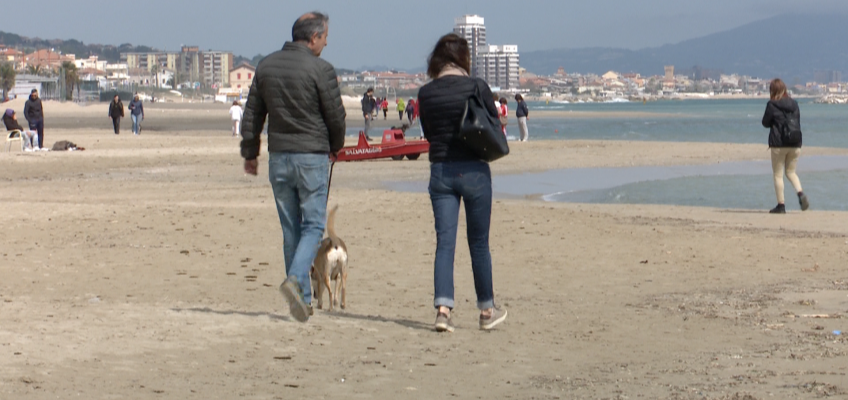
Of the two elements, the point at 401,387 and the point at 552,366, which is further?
the point at 552,366

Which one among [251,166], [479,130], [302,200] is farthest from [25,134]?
[479,130]

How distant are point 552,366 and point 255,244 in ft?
18.4

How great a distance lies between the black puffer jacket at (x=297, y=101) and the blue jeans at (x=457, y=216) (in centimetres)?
64

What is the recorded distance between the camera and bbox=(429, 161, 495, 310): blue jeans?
6.81 metres

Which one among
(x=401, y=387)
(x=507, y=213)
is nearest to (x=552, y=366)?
(x=401, y=387)

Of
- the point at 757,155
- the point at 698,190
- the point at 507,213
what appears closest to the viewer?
the point at 507,213

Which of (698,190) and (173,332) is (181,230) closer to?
(173,332)

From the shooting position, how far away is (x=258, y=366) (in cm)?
598

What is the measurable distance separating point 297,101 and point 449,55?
89 cm

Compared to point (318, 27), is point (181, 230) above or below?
below

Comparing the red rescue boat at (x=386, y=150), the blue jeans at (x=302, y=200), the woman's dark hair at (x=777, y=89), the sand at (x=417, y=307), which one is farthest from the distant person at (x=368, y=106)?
the blue jeans at (x=302, y=200)

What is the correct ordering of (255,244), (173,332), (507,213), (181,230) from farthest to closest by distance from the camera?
(507,213) → (181,230) → (255,244) → (173,332)

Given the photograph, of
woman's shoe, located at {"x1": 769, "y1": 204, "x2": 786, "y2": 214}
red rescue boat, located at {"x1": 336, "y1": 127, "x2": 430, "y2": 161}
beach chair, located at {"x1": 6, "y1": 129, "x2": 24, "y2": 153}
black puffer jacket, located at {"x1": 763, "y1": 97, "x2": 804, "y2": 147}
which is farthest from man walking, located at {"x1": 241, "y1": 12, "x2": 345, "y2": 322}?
beach chair, located at {"x1": 6, "y1": 129, "x2": 24, "y2": 153}

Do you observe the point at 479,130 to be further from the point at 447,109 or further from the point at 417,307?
the point at 417,307
